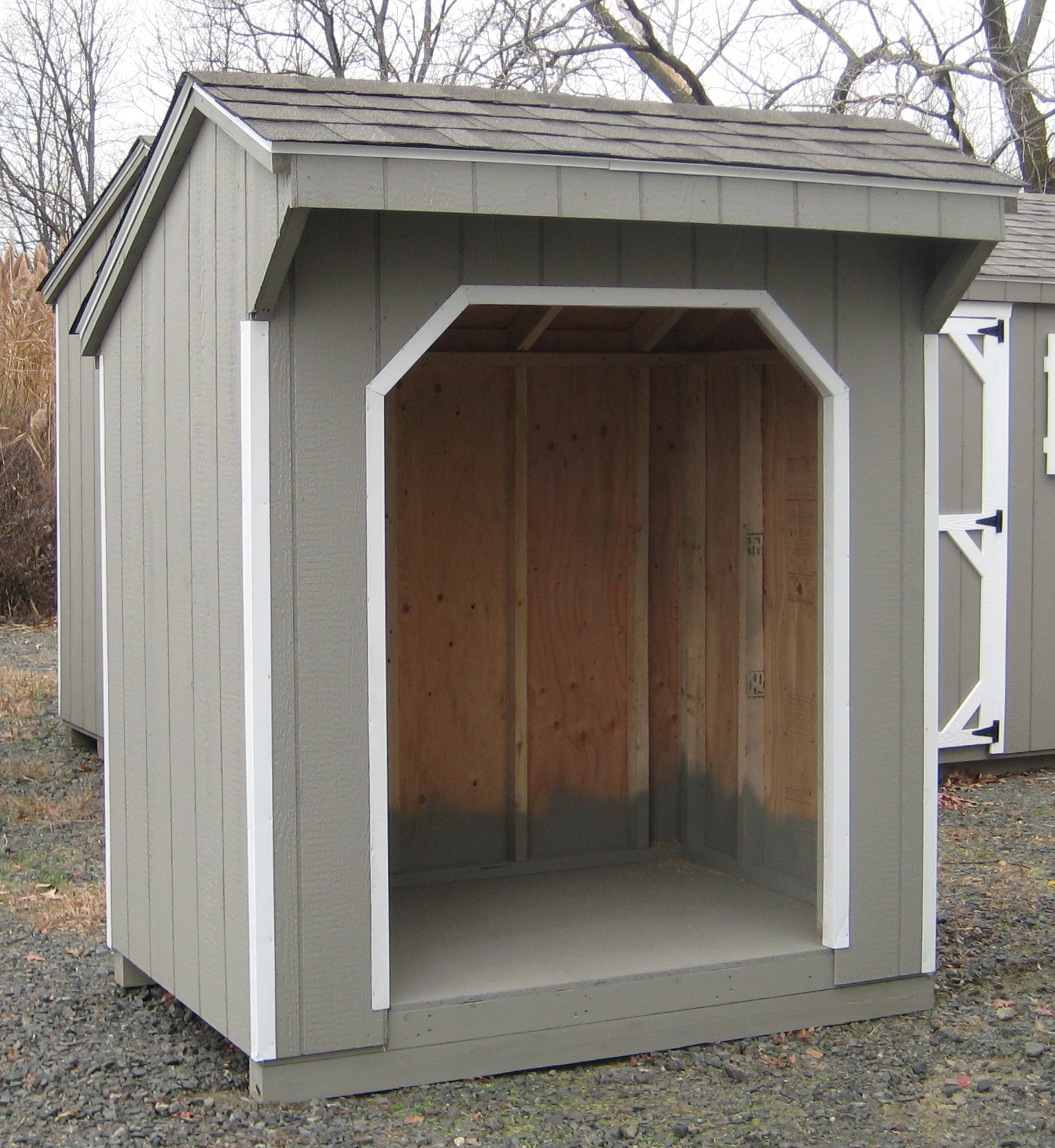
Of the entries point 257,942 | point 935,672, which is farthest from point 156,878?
point 935,672

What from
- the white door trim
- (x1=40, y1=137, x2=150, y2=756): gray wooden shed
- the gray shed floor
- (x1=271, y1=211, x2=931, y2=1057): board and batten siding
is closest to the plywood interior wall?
the gray shed floor

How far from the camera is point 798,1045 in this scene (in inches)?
164

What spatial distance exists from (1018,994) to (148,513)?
2979 millimetres

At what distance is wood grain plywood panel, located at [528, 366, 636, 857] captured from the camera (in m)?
5.50

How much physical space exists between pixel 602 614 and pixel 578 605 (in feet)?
0.31

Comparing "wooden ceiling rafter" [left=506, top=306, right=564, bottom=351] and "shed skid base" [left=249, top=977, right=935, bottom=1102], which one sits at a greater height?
"wooden ceiling rafter" [left=506, top=306, right=564, bottom=351]

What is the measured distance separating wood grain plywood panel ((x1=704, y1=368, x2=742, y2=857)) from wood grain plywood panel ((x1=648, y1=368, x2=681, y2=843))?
169 mm

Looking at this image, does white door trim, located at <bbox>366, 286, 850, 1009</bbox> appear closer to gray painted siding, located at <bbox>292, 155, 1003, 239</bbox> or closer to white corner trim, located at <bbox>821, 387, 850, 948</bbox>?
white corner trim, located at <bbox>821, 387, 850, 948</bbox>

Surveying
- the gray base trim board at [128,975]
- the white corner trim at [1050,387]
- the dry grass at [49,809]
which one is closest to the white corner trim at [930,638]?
the gray base trim board at [128,975]

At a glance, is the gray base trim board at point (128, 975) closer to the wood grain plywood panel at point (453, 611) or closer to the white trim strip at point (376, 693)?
the wood grain plywood panel at point (453, 611)

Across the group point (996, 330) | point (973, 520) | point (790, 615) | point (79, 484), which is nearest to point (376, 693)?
point (790, 615)

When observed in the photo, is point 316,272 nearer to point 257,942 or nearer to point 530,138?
point 530,138

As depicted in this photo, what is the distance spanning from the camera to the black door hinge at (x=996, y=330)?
24.9ft

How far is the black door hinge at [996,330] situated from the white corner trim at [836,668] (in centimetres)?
375
